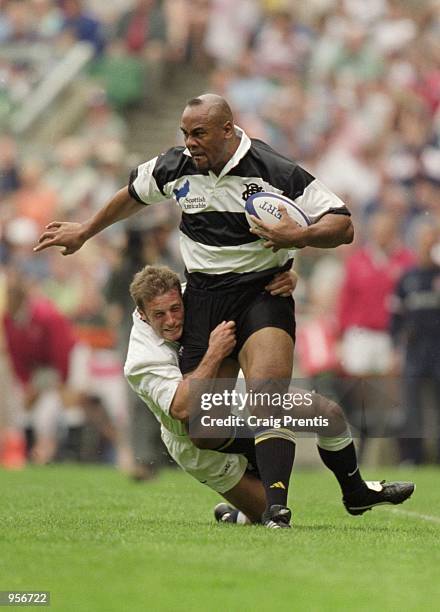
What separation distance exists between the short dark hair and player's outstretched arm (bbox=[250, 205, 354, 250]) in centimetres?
65

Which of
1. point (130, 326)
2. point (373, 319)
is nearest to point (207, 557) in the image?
point (130, 326)

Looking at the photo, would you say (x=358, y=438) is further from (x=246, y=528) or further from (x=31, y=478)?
(x=246, y=528)

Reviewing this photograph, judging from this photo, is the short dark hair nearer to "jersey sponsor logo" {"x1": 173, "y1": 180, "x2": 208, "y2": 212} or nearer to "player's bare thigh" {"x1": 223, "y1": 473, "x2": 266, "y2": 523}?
"jersey sponsor logo" {"x1": 173, "y1": 180, "x2": 208, "y2": 212}

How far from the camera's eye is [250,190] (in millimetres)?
8789

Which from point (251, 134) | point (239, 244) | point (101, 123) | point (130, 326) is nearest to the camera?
point (239, 244)

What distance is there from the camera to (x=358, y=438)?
669 inches

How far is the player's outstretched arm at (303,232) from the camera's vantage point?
8414 mm

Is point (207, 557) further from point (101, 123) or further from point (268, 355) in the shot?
point (101, 123)

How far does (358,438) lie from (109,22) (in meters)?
8.84

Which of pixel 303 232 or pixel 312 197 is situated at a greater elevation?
pixel 312 197

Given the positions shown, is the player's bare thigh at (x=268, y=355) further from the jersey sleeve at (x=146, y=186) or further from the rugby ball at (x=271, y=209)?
the jersey sleeve at (x=146, y=186)

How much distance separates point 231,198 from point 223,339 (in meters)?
0.75

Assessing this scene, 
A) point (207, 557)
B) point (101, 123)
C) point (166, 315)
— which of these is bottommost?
→ point (207, 557)

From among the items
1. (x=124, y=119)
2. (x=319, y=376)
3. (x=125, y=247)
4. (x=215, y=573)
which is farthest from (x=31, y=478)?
(x=124, y=119)
